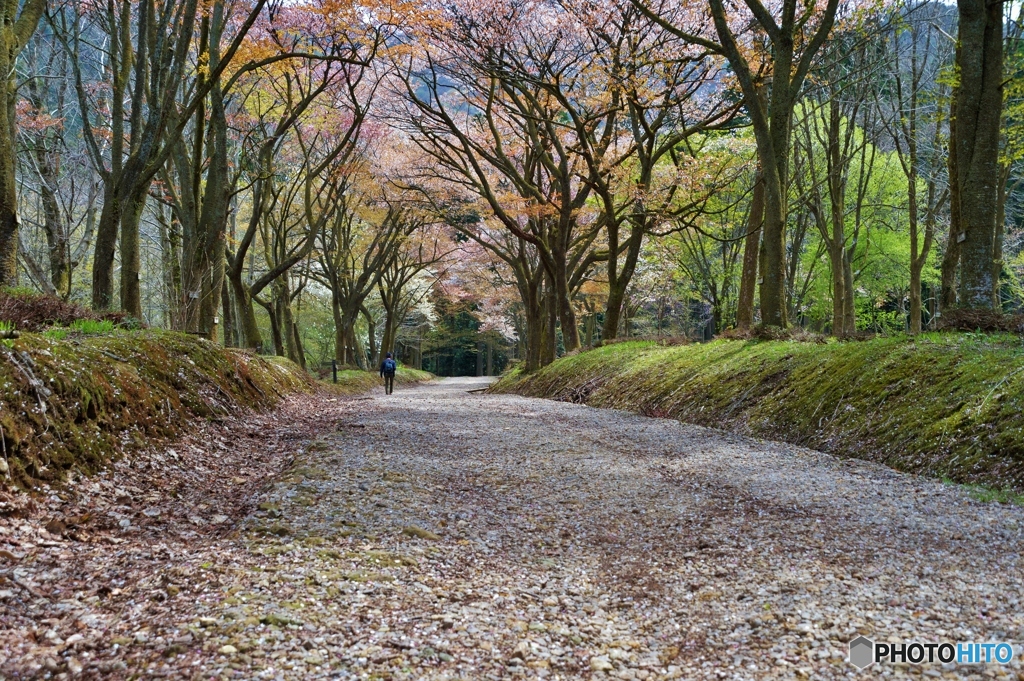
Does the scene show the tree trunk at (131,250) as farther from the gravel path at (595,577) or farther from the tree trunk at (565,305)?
the tree trunk at (565,305)

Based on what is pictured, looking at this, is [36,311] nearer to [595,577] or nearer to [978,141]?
[595,577]

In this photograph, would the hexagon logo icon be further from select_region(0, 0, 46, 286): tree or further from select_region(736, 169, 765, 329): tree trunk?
select_region(736, 169, 765, 329): tree trunk

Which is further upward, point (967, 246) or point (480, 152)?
→ point (480, 152)

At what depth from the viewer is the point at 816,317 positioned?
26.7 metres

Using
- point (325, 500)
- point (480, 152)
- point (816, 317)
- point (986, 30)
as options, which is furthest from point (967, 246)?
point (816, 317)

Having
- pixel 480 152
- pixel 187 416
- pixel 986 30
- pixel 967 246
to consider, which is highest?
pixel 480 152

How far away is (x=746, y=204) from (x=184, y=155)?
17.5 metres

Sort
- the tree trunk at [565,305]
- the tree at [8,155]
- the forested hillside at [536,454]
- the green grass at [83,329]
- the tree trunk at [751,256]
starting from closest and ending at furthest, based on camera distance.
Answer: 1. the forested hillside at [536,454]
2. the green grass at [83,329]
3. the tree at [8,155]
4. the tree trunk at [751,256]
5. the tree trunk at [565,305]

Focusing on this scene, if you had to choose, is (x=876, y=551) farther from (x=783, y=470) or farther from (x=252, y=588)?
(x=252, y=588)

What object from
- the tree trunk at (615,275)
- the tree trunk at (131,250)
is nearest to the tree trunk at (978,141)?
the tree trunk at (615,275)

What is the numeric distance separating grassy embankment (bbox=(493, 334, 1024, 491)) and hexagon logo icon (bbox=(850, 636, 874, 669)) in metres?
2.04

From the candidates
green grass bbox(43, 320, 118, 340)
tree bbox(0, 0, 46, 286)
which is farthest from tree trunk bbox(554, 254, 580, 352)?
tree bbox(0, 0, 46, 286)

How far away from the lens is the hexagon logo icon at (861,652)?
1784mm

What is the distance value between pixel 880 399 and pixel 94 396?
5.70 metres
